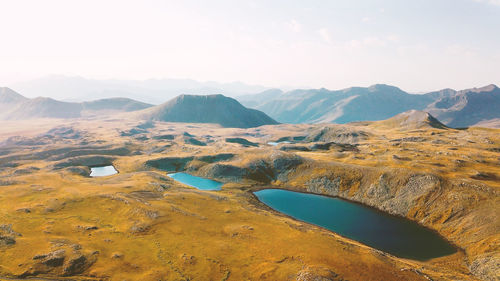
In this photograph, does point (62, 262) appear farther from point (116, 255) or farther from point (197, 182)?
point (197, 182)

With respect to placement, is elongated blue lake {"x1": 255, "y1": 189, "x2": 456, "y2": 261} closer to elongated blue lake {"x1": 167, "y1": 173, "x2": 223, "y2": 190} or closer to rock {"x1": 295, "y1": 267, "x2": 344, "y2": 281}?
elongated blue lake {"x1": 167, "y1": 173, "x2": 223, "y2": 190}

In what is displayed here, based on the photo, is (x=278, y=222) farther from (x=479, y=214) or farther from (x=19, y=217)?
(x=19, y=217)

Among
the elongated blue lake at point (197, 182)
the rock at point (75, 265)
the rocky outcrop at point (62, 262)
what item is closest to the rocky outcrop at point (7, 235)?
the rocky outcrop at point (62, 262)

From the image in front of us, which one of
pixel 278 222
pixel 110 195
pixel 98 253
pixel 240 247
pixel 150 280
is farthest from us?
pixel 110 195

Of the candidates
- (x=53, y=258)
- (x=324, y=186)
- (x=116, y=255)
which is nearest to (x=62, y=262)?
(x=53, y=258)

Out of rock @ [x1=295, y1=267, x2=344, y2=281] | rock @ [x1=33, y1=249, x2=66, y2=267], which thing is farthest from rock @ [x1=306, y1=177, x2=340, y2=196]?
rock @ [x1=33, y1=249, x2=66, y2=267]

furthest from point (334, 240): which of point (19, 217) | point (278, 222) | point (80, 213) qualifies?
point (19, 217)
